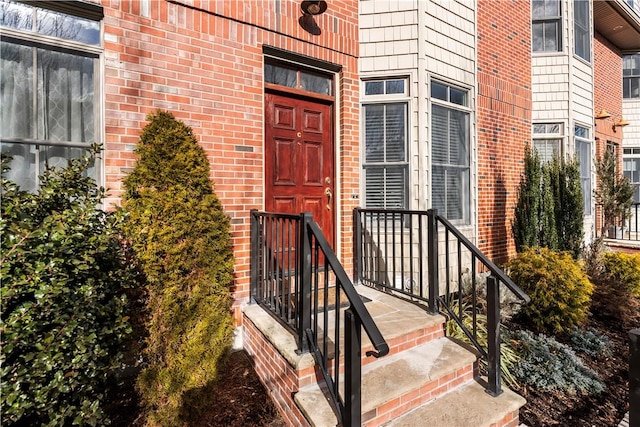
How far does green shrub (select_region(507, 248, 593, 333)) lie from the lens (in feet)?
13.3

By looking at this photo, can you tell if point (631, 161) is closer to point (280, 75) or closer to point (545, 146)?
point (545, 146)

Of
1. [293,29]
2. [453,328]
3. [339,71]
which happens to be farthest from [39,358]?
[339,71]

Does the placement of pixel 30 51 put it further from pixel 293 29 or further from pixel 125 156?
pixel 293 29

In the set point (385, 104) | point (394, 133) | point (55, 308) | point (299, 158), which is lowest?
point (55, 308)

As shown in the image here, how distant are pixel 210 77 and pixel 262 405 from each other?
9.81 ft

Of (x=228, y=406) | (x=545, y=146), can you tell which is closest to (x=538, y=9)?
(x=545, y=146)

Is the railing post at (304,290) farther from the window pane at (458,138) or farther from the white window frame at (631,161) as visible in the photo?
the white window frame at (631,161)

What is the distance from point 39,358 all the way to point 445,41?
5.41 meters

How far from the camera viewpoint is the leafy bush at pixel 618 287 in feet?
15.7

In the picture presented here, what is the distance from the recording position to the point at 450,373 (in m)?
2.56

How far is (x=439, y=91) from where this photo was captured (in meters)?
4.73

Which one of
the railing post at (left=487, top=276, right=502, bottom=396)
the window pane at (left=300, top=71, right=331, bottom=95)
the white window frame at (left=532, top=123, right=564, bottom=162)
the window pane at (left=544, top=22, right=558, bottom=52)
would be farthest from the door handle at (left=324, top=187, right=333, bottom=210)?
the window pane at (left=544, top=22, right=558, bottom=52)

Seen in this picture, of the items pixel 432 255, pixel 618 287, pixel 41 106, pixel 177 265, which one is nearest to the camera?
pixel 177 265

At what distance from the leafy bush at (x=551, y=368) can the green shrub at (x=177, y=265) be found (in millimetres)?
2864
